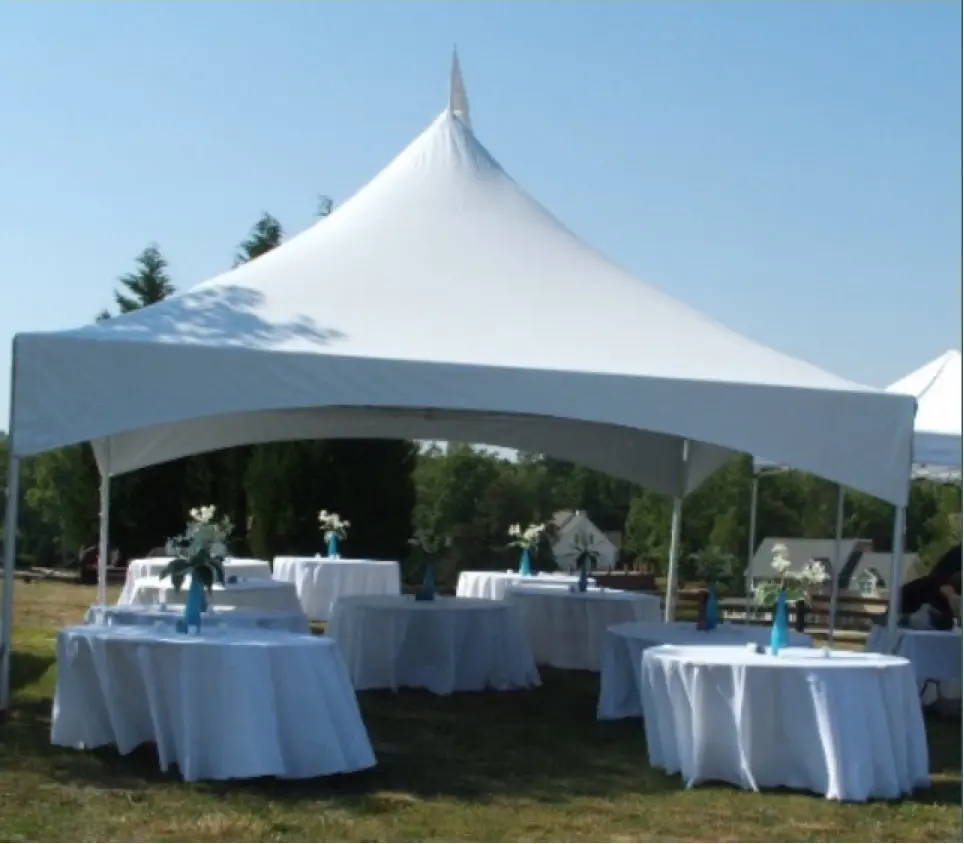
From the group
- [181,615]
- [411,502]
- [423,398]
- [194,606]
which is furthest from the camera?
[411,502]

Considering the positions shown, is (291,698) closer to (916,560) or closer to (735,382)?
(735,382)

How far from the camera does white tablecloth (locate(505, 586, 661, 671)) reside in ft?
37.6

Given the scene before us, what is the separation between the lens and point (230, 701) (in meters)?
6.38

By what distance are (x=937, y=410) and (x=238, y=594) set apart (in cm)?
503

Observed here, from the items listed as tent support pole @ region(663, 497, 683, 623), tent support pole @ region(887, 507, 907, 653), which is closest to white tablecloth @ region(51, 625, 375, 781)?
tent support pole @ region(887, 507, 907, 653)

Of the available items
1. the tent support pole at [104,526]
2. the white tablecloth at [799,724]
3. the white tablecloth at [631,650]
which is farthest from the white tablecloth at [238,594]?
the white tablecloth at [799,724]

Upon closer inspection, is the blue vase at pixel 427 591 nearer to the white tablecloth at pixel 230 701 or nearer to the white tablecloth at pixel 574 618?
the white tablecloth at pixel 574 618

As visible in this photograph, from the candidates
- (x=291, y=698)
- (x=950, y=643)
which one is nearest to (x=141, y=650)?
(x=291, y=698)

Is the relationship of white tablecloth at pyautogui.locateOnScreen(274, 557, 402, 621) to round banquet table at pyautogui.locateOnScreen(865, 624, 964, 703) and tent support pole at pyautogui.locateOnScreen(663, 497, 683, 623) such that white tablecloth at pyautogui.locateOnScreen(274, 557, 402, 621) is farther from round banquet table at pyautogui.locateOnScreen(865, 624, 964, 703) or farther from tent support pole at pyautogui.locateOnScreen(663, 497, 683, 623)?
round banquet table at pyautogui.locateOnScreen(865, 624, 964, 703)

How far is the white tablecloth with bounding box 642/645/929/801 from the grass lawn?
4.6 inches

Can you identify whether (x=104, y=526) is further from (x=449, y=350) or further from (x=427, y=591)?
(x=449, y=350)

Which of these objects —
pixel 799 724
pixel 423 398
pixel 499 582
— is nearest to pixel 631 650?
pixel 423 398

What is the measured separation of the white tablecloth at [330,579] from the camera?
14523mm

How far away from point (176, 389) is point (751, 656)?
9.48 ft
